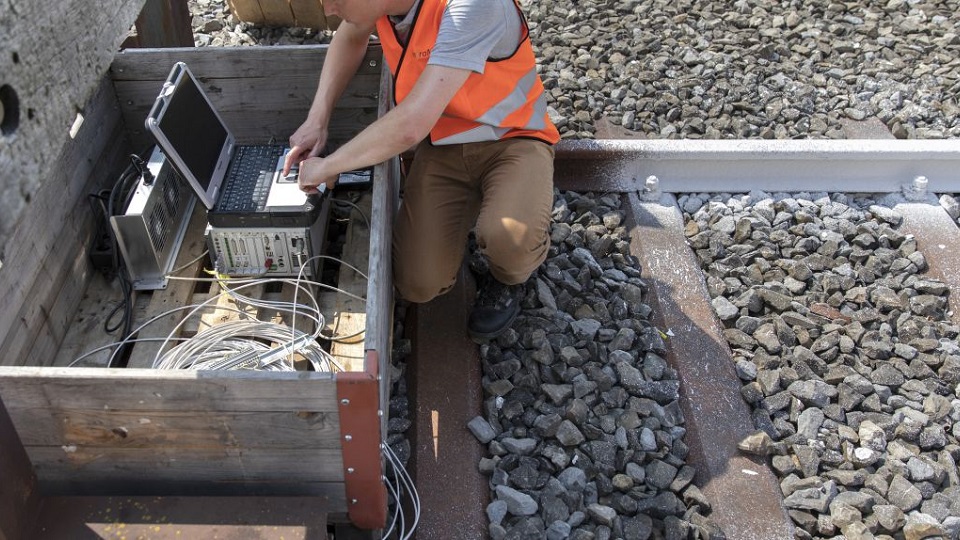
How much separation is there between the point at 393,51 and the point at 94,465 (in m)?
1.86

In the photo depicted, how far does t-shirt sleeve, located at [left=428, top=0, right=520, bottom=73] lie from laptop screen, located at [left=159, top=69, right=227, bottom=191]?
3.28 ft

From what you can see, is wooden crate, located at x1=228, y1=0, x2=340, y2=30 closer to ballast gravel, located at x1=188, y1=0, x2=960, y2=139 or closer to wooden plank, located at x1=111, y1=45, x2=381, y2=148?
ballast gravel, located at x1=188, y1=0, x2=960, y2=139

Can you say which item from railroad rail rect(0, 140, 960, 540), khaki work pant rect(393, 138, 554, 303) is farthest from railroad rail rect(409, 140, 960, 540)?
khaki work pant rect(393, 138, 554, 303)

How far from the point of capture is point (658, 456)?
3152 millimetres

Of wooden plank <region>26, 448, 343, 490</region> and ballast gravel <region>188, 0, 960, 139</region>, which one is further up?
wooden plank <region>26, 448, 343, 490</region>

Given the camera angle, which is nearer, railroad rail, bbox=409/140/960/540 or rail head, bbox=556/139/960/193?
railroad rail, bbox=409/140/960/540

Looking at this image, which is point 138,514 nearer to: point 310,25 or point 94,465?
point 94,465

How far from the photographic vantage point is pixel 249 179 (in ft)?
11.1

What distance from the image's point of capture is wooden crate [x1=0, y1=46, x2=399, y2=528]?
2.25 meters

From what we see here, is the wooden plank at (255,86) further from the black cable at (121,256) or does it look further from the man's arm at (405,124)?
the man's arm at (405,124)

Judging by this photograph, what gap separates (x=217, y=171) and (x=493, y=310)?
4.10 feet

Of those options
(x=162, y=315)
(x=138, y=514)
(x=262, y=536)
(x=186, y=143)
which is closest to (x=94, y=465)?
(x=138, y=514)

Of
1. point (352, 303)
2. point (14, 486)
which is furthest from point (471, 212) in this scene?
point (14, 486)

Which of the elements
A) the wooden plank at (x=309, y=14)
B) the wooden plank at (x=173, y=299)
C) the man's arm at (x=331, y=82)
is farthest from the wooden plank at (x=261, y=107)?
the wooden plank at (x=309, y=14)
